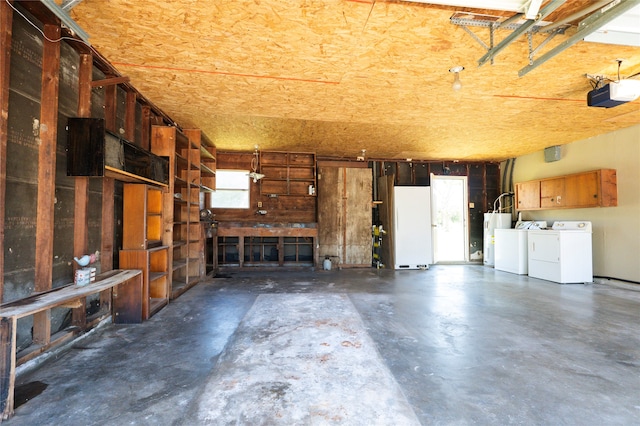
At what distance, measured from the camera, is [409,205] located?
6.61m

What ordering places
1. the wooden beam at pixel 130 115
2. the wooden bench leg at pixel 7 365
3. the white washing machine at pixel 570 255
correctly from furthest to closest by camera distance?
the white washing machine at pixel 570 255 → the wooden beam at pixel 130 115 → the wooden bench leg at pixel 7 365

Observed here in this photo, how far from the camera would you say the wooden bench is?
5.20 feet

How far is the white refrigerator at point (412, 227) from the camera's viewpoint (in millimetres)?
6594

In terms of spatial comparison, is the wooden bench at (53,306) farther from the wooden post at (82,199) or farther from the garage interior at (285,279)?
the wooden post at (82,199)

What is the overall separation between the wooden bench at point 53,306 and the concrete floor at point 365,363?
0.51 feet

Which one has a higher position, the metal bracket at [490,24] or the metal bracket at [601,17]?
the metal bracket at [490,24]

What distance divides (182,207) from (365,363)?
12.6 feet

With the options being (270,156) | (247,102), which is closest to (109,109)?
(247,102)

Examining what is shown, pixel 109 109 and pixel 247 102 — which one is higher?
pixel 247 102

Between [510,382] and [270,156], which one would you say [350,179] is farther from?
[510,382]

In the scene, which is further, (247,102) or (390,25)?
(247,102)

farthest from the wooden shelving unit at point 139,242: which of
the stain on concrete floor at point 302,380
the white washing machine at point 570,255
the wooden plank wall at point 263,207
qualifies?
the white washing machine at point 570,255

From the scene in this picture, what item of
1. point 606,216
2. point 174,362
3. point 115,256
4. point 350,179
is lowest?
point 174,362

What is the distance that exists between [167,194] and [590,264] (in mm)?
7101
